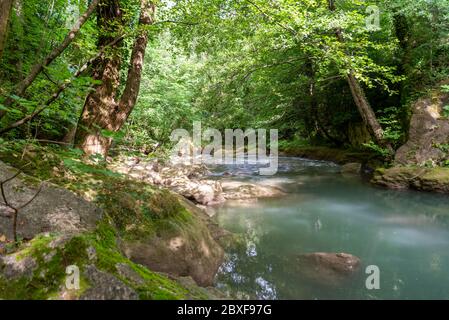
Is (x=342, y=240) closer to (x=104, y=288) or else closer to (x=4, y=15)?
(x=104, y=288)

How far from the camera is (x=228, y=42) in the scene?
8602 mm

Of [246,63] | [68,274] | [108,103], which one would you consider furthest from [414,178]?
[68,274]

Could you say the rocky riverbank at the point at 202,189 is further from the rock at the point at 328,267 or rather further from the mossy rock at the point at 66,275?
the mossy rock at the point at 66,275

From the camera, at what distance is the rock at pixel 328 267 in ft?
13.8

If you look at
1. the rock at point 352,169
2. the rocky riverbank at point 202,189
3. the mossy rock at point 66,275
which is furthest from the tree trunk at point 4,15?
the rock at point 352,169

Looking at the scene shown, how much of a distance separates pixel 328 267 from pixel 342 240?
152 centimetres

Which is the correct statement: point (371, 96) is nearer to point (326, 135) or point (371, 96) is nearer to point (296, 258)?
point (326, 135)

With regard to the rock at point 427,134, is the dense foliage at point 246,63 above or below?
above

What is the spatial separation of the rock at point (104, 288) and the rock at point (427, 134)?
1067 centimetres

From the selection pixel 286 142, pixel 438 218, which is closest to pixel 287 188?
pixel 438 218

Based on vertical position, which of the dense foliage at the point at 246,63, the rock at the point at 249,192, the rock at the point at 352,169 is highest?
the dense foliage at the point at 246,63

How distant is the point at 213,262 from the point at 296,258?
130cm

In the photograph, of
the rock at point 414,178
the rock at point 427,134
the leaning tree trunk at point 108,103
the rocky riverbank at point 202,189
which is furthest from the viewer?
the rock at point 427,134

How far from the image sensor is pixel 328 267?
445cm
